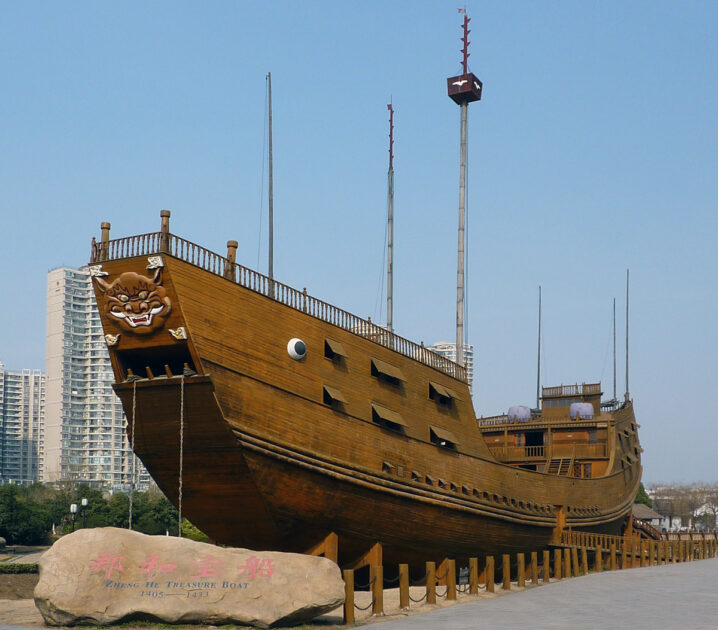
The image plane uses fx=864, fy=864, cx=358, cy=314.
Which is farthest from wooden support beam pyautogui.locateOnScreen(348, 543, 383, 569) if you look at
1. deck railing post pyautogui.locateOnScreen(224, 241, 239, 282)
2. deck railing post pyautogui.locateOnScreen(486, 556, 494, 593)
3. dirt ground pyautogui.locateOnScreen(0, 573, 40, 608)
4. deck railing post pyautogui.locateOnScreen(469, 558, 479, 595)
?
dirt ground pyautogui.locateOnScreen(0, 573, 40, 608)

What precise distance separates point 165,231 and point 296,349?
3598 millimetres

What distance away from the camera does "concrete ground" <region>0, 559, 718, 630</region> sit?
528 inches

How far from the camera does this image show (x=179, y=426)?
53.4 ft

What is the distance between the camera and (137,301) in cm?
1581

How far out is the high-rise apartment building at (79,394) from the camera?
108 m

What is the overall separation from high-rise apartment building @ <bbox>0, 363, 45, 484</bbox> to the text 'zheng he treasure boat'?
392 feet

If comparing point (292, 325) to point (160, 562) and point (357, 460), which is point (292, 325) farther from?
point (160, 562)

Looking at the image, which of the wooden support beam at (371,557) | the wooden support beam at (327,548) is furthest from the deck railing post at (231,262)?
the wooden support beam at (371,557)

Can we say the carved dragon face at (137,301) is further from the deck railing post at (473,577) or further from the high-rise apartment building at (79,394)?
the high-rise apartment building at (79,394)

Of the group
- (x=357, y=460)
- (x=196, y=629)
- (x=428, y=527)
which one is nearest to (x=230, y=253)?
(x=357, y=460)

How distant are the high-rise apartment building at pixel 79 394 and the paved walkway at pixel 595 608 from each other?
312ft

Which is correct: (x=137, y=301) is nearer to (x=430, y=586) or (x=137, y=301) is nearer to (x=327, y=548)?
(x=327, y=548)

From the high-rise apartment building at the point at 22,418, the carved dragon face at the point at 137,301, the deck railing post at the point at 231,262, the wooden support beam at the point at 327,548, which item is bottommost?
the high-rise apartment building at the point at 22,418

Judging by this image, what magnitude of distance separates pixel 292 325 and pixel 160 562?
5.56 meters
